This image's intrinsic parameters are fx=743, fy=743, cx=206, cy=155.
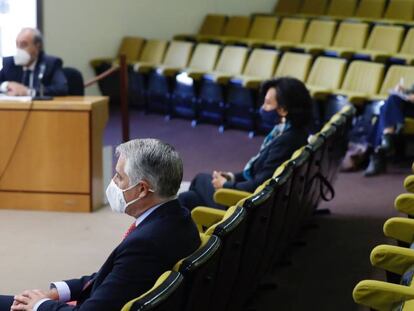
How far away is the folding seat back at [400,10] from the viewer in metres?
9.17

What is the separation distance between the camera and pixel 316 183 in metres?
4.36

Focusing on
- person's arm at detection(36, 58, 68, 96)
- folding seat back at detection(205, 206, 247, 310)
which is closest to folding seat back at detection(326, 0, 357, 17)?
person's arm at detection(36, 58, 68, 96)

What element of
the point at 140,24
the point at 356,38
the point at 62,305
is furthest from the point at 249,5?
the point at 62,305

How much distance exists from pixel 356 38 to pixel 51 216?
490 cm

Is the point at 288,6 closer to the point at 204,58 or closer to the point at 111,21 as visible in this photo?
the point at 204,58

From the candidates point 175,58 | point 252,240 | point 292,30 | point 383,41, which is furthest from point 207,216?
point 292,30

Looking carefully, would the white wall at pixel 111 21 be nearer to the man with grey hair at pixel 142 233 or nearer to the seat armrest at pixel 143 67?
the seat armrest at pixel 143 67

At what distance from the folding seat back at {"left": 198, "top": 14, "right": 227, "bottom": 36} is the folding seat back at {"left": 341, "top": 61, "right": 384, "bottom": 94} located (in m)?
2.86

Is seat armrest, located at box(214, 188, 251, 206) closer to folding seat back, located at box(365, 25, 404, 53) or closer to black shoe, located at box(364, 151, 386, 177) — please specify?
black shoe, located at box(364, 151, 386, 177)

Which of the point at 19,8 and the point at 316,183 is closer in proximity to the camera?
the point at 316,183

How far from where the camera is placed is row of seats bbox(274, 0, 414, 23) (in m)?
9.26

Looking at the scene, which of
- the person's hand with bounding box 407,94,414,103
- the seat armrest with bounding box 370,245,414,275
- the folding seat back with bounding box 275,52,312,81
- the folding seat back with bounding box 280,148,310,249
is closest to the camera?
the seat armrest with bounding box 370,245,414,275

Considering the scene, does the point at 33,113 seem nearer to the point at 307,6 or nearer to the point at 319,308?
the point at 319,308

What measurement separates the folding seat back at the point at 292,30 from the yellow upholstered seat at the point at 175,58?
3.79 ft
